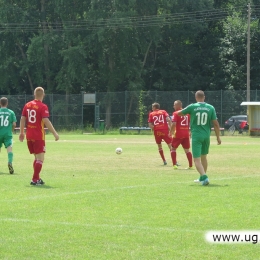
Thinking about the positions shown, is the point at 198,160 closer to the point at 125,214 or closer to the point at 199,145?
the point at 199,145

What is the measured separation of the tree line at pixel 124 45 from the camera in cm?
6062

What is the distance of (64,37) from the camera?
62.5m

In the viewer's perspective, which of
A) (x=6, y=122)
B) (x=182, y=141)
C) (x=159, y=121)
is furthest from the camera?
(x=159, y=121)

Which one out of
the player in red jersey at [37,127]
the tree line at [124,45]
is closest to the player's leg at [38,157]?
the player in red jersey at [37,127]

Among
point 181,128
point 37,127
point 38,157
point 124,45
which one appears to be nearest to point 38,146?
point 38,157

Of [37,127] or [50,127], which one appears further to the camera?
[37,127]

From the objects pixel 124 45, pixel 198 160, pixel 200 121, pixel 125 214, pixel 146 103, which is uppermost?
pixel 124 45

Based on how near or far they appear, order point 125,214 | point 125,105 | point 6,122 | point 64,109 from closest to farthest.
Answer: point 125,214
point 6,122
point 125,105
point 64,109

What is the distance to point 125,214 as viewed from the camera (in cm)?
1014

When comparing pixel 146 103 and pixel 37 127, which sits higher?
pixel 37 127

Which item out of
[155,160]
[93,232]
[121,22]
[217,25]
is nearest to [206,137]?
[93,232]

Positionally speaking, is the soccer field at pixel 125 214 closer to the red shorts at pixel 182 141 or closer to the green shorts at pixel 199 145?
the green shorts at pixel 199 145

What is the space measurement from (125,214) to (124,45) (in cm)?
5149

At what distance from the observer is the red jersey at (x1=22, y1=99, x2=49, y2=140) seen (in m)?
14.3
